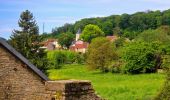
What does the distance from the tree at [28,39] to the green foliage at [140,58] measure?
21.2 meters

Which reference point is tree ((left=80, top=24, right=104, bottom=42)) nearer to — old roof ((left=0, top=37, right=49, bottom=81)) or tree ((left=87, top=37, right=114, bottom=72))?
tree ((left=87, top=37, right=114, bottom=72))

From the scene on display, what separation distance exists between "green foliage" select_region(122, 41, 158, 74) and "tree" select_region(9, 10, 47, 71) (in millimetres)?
21230

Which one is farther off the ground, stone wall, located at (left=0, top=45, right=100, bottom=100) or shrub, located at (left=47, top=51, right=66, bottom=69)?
stone wall, located at (left=0, top=45, right=100, bottom=100)

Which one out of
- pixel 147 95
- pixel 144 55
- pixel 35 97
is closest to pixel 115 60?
pixel 144 55

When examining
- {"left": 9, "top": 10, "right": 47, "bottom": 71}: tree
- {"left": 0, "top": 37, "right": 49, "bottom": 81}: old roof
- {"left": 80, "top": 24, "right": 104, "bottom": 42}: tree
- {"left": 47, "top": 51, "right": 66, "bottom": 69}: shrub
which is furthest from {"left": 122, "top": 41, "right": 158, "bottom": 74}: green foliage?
{"left": 80, "top": 24, "right": 104, "bottom": 42}: tree

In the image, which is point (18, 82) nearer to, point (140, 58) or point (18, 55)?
point (18, 55)

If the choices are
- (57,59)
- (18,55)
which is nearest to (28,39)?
(18,55)

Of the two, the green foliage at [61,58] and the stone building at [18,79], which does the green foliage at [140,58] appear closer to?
the green foliage at [61,58]

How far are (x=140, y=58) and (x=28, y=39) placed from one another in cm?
2418

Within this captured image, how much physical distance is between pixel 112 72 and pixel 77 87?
233 feet

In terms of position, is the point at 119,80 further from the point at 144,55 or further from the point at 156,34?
the point at 156,34

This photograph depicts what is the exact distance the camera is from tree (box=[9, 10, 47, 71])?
56.2 metres

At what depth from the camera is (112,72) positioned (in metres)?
80.4

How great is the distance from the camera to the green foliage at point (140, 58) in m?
75.3
